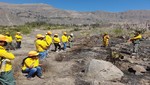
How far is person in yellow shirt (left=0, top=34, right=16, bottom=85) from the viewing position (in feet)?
27.3

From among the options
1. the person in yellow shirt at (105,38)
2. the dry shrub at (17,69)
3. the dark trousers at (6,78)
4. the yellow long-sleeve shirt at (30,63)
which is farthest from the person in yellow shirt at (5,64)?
the person in yellow shirt at (105,38)

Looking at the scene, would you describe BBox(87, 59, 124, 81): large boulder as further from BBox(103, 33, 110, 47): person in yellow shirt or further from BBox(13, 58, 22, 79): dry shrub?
BBox(103, 33, 110, 47): person in yellow shirt

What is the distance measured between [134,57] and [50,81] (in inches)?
366

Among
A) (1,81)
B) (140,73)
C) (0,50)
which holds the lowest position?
(140,73)

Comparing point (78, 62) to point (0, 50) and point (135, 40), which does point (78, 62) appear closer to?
point (135, 40)

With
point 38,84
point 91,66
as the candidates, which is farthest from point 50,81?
point 91,66

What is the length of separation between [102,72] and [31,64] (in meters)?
3.17

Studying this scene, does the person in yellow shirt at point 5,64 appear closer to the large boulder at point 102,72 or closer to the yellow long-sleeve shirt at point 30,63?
the yellow long-sleeve shirt at point 30,63

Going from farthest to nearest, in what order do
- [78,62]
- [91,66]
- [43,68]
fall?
[78,62] < [43,68] < [91,66]

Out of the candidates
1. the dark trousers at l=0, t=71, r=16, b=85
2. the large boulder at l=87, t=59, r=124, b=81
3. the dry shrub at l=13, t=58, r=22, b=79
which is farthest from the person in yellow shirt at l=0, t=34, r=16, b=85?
the large boulder at l=87, t=59, r=124, b=81

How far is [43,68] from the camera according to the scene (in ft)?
Answer: 51.5

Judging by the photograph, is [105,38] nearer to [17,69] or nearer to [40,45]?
[40,45]

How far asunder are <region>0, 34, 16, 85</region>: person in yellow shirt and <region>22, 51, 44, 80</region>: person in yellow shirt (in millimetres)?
3676

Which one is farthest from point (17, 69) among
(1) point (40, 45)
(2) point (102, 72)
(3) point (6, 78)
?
(3) point (6, 78)
